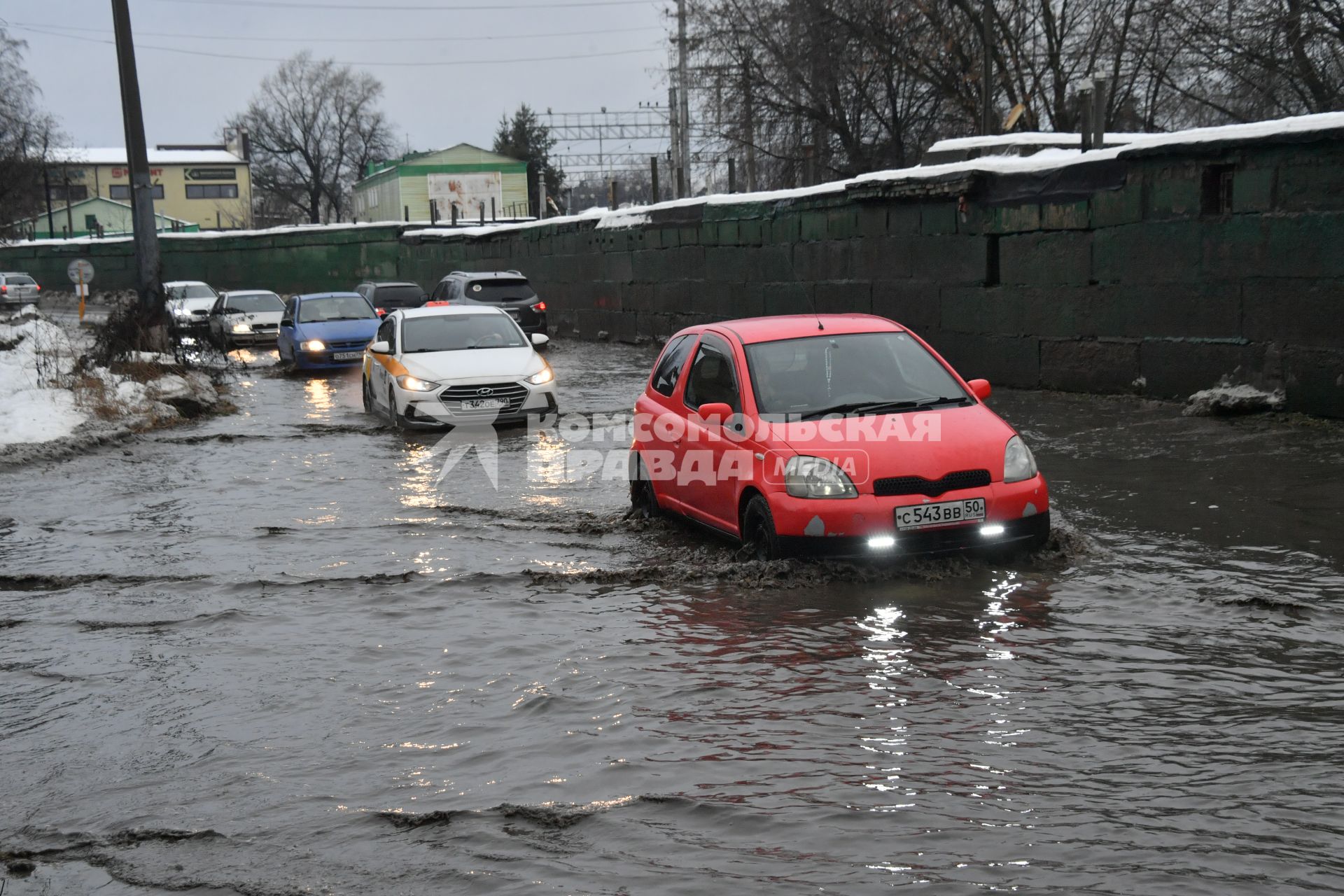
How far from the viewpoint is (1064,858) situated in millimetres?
4043

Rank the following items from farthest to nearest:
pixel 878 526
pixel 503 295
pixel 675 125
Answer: pixel 675 125, pixel 503 295, pixel 878 526

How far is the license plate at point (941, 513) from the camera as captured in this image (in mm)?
7293

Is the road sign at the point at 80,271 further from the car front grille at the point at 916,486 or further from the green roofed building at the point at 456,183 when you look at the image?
the green roofed building at the point at 456,183

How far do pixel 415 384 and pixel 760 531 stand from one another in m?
8.41

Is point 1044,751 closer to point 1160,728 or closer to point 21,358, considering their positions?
point 1160,728

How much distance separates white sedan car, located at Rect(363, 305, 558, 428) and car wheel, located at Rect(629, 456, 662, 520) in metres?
5.67

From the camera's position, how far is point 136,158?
22891mm

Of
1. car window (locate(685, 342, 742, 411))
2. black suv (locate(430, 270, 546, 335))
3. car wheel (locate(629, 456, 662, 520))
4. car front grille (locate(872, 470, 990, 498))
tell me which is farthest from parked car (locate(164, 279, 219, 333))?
car front grille (locate(872, 470, 990, 498))

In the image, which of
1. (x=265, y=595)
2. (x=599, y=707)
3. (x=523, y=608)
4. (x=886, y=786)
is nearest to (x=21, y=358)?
(x=265, y=595)

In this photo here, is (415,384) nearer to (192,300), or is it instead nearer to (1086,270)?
(1086,270)

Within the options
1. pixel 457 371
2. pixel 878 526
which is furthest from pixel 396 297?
pixel 878 526

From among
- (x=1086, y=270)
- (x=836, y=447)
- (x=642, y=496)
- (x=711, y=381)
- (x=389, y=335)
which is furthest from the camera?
(x=389, y=335)

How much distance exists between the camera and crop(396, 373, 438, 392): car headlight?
1538cm

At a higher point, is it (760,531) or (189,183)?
(189,183)
